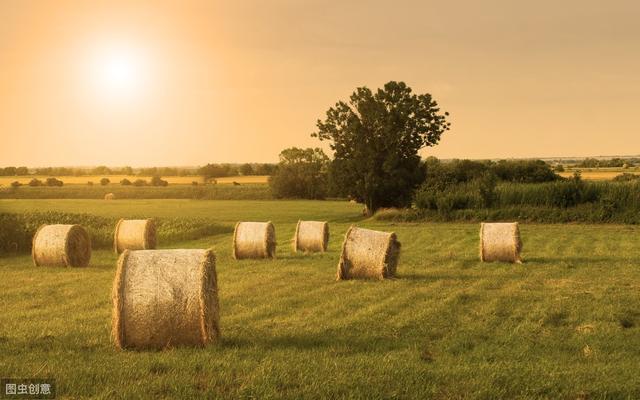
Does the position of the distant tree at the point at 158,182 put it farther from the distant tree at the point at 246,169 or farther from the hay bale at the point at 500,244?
the hay bale at the point at 500,244

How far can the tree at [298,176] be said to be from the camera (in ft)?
293

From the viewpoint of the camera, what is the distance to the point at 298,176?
89.9 metres

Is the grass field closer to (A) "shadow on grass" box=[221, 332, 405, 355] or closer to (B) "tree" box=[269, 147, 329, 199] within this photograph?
(A) "shadow on grass" box=[221, 332, 405, 355]

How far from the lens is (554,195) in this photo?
47.0 meters

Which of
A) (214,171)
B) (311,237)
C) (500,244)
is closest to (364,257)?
(500,244)

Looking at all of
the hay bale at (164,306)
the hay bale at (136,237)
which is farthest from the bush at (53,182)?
the hay bale at (164,306)

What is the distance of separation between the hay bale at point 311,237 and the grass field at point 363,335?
4396mm

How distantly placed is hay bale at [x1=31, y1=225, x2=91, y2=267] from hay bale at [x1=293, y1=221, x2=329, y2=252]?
8602mm

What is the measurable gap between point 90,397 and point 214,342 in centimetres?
299

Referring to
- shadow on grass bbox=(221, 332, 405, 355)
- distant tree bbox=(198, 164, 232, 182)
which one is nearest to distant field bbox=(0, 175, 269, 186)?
distant tree bbox=(198, 164, 232, 182)

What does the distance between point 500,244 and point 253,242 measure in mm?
8629

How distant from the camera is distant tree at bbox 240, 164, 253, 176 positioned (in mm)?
132650

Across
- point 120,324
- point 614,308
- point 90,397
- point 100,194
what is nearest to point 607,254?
point 614,308

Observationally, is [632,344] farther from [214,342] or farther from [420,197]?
[420,197]
